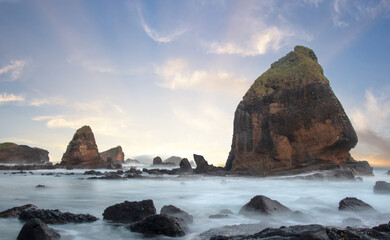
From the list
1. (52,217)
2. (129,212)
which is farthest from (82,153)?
(129,212)

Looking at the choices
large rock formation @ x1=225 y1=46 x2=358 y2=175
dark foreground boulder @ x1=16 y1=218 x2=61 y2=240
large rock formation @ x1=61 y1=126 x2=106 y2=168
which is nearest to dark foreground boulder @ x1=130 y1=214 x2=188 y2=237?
dark foreground boulder @ x1=16 y1=218 x2=61 y2=240

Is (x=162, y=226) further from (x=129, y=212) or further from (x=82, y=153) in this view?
(x=82, y=153)

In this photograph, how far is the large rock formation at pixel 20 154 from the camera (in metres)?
84.3

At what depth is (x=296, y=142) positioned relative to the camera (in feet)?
87.7

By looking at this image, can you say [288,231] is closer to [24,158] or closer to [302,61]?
[302,61]

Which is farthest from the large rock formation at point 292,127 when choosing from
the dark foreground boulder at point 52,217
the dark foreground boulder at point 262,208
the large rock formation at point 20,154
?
the large rock formation at point 20,154

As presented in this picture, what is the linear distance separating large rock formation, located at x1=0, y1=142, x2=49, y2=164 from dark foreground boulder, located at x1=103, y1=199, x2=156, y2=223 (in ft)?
304

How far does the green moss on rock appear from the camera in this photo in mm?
29016

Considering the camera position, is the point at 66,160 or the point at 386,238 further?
the point at 66,160

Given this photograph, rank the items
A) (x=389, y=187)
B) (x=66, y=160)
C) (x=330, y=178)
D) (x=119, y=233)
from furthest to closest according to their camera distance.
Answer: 1. (x=66, y=160)
2. (x=330, y=178)
3. (x=389, y=187)
4. (x=119, y=233)

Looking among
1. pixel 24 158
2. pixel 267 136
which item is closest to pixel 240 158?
pixel 267 136

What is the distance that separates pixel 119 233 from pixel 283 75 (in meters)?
27.2

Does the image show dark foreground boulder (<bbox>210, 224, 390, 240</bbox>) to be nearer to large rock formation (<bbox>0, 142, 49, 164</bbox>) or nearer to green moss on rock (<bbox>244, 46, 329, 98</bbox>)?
green moss on rock (<bbox>244, 46, 329, 98</bbox>)

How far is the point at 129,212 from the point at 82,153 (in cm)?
6107
